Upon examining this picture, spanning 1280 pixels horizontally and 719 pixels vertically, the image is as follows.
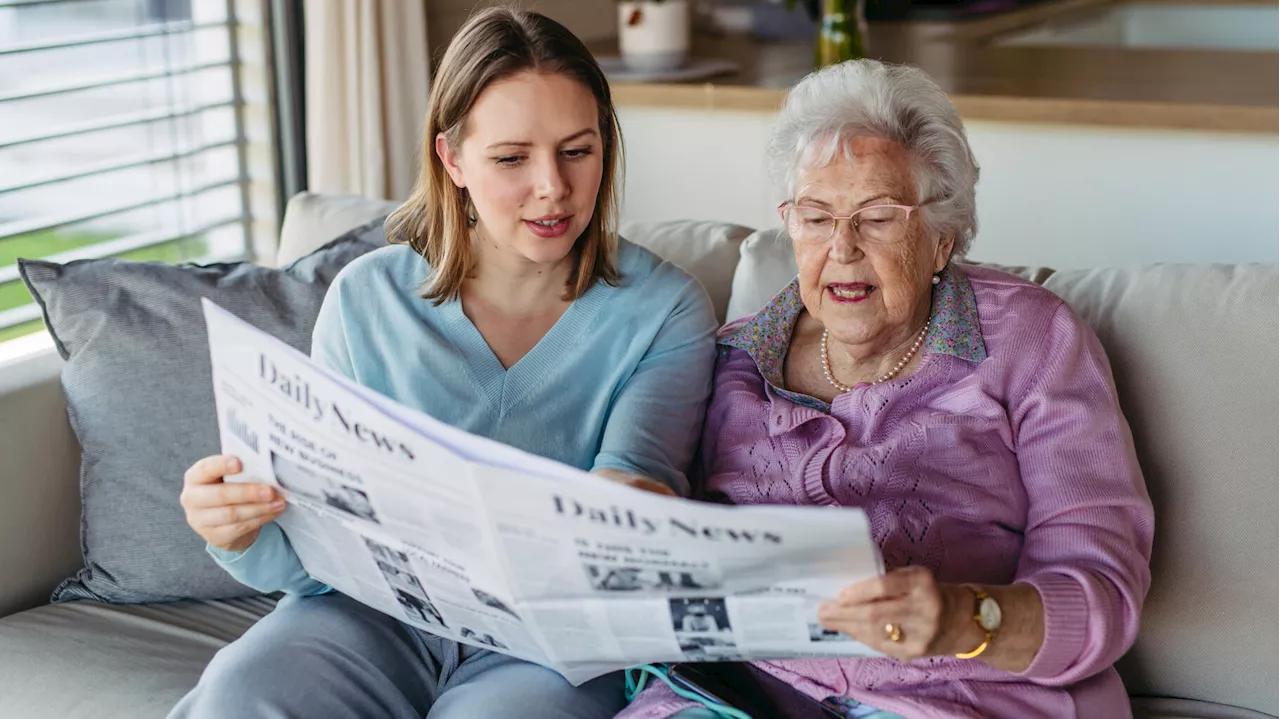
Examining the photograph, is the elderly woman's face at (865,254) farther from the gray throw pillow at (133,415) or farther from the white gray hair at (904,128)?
the gray throw pillow at (133,415)

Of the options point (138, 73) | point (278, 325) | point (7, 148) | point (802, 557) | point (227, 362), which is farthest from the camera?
point (138, 73)

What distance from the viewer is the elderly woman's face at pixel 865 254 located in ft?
Answer: 4.77

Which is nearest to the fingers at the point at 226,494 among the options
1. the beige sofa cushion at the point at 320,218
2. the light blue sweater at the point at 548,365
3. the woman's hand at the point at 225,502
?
the woman's hand at the point at 225,502

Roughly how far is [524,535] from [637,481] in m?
0.25

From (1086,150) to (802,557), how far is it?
1.64 metres

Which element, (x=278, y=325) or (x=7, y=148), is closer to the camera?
(x=278, y=325)

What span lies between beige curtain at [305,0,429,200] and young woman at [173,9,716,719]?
3.74 feet

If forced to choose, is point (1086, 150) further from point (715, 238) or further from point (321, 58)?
point (321, 58)

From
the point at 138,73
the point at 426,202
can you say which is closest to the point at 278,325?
the point at 426,202

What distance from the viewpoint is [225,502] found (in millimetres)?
1314

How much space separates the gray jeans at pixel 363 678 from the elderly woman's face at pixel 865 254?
0.50 meters

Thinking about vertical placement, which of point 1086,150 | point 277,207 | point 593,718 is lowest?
point 593,718

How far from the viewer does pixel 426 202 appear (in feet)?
5.27

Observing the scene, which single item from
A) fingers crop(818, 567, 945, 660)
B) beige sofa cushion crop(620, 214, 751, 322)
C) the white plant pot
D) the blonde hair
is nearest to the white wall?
the white plant pot
